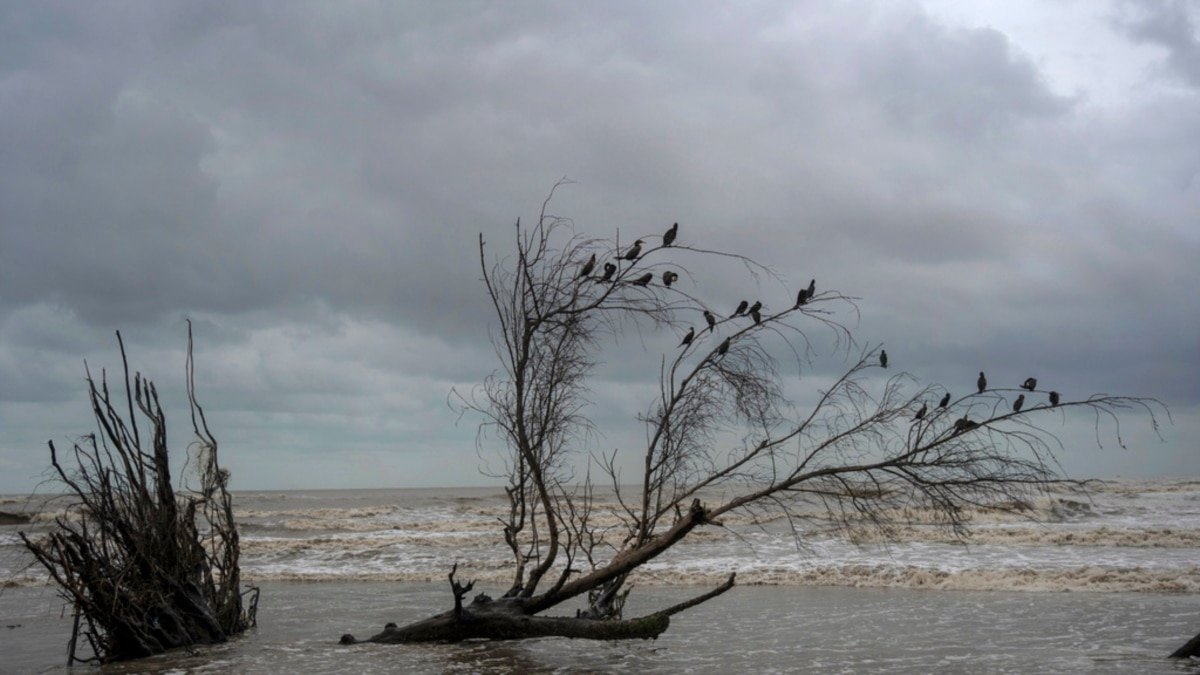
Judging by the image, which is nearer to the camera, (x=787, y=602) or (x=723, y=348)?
(x=723, y=348)

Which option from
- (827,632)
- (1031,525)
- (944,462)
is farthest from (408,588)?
(1031,525)

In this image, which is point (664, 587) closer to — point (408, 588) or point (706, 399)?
point (408, 588)

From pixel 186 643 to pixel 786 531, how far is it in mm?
18284

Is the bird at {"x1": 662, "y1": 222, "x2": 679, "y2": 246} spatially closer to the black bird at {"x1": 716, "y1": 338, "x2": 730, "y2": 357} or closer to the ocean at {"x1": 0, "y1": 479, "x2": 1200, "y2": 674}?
the black bird at {"x1": 716, "y1": 338, "x2": 730, "y2": 357}

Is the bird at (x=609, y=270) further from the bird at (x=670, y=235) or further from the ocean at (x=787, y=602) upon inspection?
the ocean at (x=787, y=602)

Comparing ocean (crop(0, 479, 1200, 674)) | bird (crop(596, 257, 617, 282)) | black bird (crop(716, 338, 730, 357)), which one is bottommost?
ocean (crop(0, 479, 1200, 674))

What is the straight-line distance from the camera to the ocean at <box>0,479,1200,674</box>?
9070mm

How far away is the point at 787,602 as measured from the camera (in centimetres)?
Result: 1409

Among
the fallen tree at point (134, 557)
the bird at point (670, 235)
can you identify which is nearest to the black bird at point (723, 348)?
the bird at point (670, 235)

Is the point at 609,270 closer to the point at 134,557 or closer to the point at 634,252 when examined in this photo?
the point at 634,252

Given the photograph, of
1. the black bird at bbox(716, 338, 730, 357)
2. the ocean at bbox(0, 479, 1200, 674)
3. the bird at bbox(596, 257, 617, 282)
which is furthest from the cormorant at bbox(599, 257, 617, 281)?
the ocean at bbox(0, 479, 1200, 674)

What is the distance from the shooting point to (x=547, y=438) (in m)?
9.30

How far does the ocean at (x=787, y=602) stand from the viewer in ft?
29.8

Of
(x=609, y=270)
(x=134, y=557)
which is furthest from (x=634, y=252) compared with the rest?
(x=134, y=557)
